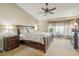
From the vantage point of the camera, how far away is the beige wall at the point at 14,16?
2.10 metres

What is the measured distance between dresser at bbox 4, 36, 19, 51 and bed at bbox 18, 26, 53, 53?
0.14m

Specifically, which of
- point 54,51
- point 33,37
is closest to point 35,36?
point 33,37

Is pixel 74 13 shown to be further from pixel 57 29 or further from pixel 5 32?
pixel 5 32

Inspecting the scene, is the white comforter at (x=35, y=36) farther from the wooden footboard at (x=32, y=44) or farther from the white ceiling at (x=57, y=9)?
the white ceiling at (x=57, y=9)

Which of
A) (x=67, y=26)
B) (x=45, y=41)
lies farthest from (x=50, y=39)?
(x=67, y=26)

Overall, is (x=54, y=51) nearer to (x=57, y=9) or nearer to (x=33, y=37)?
(x=33, y=37)

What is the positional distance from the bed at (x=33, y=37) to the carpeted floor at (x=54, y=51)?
121mm

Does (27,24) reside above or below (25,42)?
above

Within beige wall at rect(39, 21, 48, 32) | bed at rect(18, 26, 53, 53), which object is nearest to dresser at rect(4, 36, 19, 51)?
bed at rect(18, 26, 53, 53)

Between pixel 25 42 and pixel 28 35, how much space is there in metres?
0.18

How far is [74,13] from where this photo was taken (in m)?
2.12

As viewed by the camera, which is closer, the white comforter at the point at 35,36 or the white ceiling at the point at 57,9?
the white ceiling at the point at 57,9

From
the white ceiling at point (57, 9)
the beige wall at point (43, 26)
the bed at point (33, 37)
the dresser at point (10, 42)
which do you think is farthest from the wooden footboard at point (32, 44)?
the white ceiling at point (57, 9)

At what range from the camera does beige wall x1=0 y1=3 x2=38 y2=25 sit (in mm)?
2098
